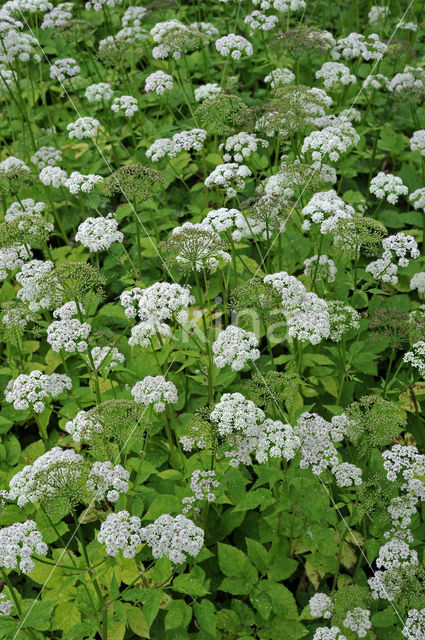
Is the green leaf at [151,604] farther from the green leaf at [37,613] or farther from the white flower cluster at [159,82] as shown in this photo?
the white flower cluster at [159,82]

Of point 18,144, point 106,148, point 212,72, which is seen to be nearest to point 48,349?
point 106,148

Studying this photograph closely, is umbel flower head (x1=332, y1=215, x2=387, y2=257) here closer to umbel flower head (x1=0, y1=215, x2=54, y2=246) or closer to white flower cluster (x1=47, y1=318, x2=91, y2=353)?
white flower cluster (x1=47, y1=318, x2=91, y2=353)

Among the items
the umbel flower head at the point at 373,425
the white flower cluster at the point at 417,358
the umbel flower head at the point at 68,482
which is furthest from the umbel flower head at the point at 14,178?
the white flower cluster at the point at 417,358

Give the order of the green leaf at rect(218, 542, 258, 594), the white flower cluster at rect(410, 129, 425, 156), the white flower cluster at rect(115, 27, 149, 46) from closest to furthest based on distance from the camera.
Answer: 1. the green leaf at rect(218, 542, 258, 594)
2. the white flower cluster at rect(410, 129, 425, 156)
3. the white flower cluster at rect(115, 27, 149, 46)

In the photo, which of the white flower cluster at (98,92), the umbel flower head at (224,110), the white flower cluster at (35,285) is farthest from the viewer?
the white flower cluster at (98,92)

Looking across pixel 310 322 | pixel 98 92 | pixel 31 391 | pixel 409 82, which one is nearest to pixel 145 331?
pixel 31 391

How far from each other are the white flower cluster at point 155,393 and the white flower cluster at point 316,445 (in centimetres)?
103

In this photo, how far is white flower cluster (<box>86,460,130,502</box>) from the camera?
13.4 ft

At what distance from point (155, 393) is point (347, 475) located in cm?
162

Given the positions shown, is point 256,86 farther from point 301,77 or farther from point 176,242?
point 176,242

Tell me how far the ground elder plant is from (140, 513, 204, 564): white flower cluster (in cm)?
2

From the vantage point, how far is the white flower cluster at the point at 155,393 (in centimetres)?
479

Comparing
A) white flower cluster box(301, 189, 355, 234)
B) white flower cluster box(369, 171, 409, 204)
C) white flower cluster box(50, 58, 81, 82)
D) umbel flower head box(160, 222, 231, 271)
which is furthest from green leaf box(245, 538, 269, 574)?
white flower cluster box(50, 58, 81, 82)

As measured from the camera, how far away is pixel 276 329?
6.27 metres
